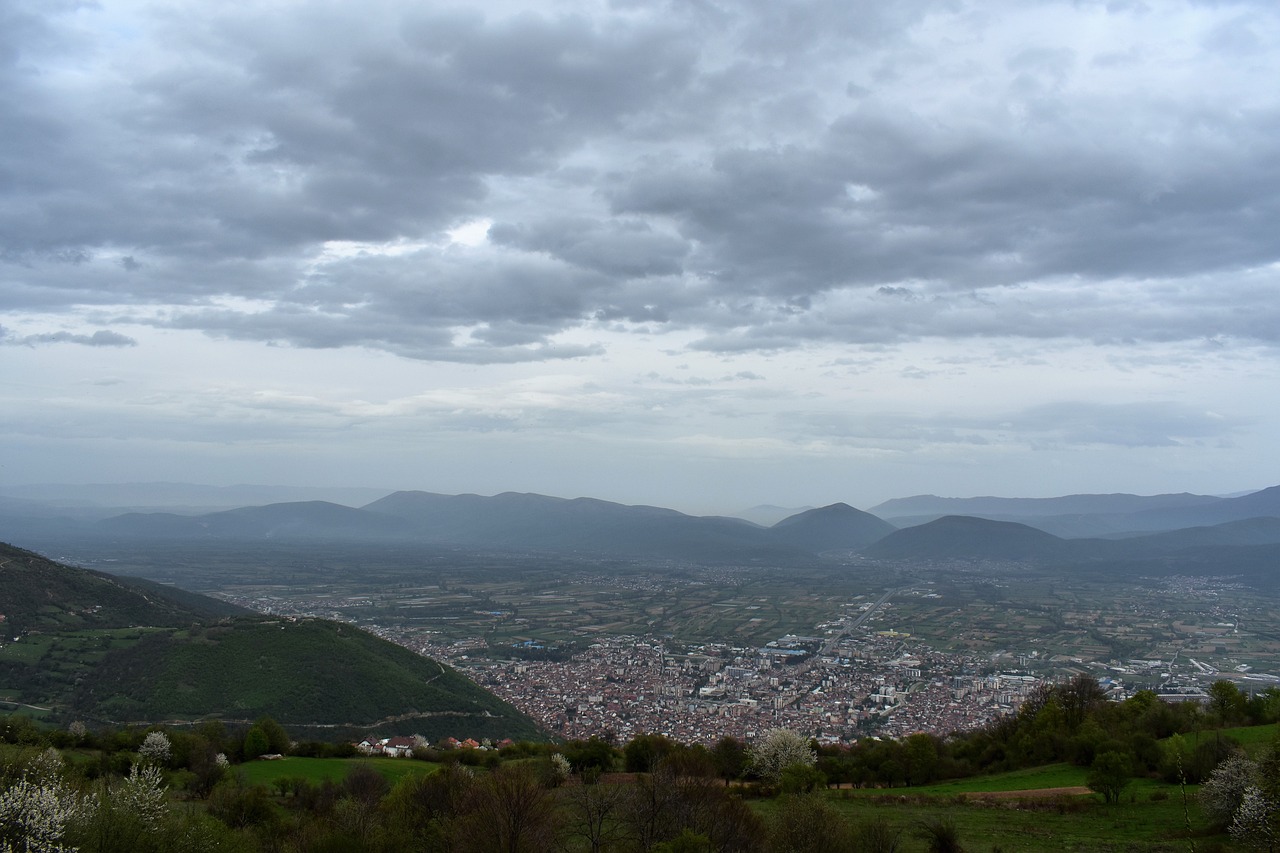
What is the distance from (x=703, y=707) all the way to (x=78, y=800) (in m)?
57.9

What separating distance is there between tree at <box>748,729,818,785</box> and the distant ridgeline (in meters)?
28.1

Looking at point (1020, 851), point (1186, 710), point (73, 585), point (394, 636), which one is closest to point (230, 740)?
point (1020, 851)

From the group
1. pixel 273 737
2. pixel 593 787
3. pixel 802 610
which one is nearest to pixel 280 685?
pixel 273 737

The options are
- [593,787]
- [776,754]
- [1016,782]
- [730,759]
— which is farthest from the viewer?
[730,759]

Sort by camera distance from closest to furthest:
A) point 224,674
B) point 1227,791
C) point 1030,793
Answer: point 1227,791
point 1030,793
point 224,674

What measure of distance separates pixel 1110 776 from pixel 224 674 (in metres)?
63.8

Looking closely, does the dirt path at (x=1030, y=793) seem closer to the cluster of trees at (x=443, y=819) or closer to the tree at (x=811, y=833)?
the cluster of trees at (x=443, y=819)

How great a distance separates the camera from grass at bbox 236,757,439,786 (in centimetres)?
3631

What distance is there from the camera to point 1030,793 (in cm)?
2933

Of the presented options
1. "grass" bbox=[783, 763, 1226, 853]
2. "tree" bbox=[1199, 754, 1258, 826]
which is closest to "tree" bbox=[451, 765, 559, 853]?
"grass" bbox=[783, 763, 1226, 853]

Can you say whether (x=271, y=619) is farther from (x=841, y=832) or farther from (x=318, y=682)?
(x=841, y=832)

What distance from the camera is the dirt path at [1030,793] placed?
28.4 meters

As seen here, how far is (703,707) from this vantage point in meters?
69.8

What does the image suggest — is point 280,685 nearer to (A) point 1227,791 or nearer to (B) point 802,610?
(A) point 1227,791
